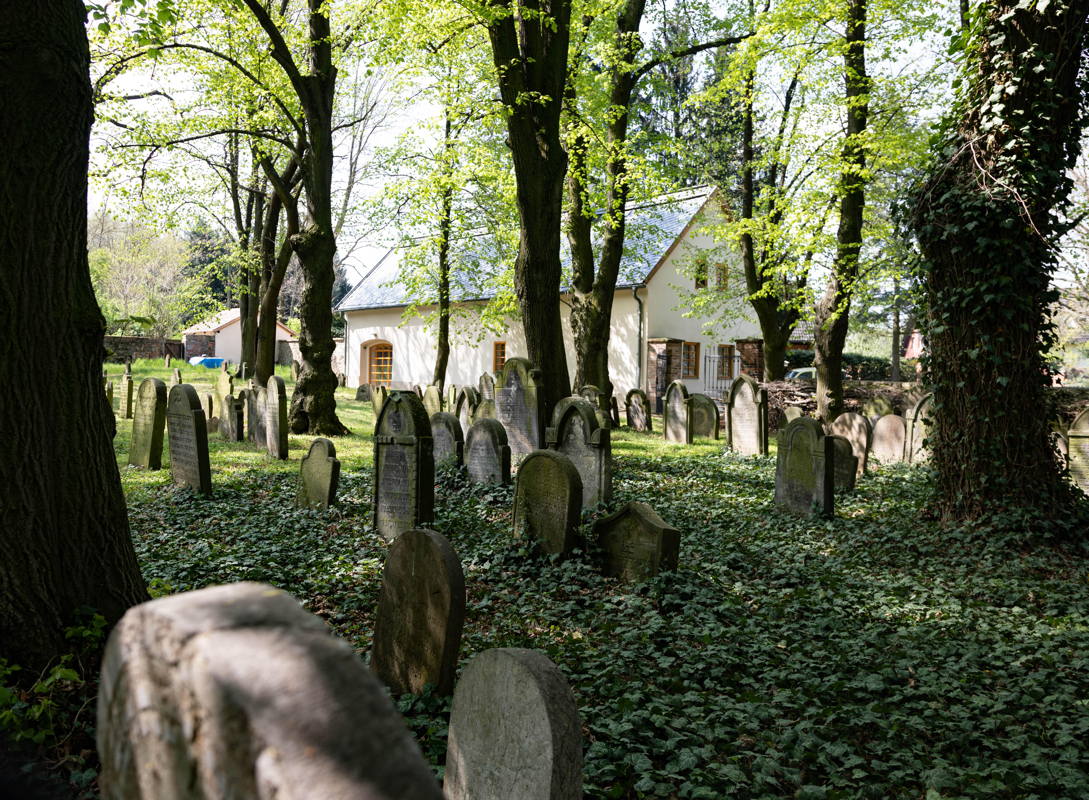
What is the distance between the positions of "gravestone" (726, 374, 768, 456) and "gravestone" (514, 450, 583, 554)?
816 cm

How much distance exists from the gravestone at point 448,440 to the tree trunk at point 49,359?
6.70 meters

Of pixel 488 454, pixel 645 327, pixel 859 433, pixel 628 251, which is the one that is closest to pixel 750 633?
pixel 488 454

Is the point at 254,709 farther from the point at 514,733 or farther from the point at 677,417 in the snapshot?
the point at 677,417

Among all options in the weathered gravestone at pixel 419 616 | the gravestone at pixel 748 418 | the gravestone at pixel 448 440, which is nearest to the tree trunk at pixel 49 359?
the weathered gravestone at pixel 419 616

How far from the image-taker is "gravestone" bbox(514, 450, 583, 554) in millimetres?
6453

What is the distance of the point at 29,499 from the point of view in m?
3.43

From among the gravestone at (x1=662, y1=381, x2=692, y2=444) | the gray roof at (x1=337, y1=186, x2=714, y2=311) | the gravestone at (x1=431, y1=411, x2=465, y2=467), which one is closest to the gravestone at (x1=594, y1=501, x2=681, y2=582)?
the gravestone at (x1=431, y1=411, x2=465, y2=467)

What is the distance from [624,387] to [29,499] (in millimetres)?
23229

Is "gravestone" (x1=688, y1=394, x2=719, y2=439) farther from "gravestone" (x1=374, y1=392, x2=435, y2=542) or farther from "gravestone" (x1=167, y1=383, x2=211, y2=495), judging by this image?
"gravestone" (x1=167, y1=383, x2=211, y2=495)

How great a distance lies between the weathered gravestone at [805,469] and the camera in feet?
27.9

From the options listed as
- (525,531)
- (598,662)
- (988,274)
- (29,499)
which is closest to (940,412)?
(988,274)

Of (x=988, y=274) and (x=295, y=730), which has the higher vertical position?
(x=988, y=274)

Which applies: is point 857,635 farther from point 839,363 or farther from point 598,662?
point 839,363

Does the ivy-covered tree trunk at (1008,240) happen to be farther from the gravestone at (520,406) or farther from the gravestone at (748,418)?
the gravestone at (748,418)
